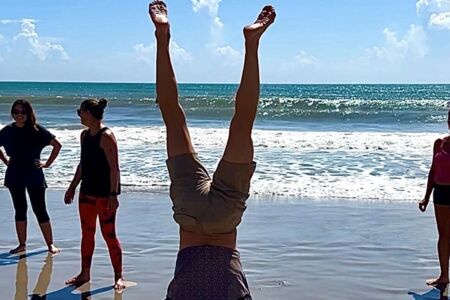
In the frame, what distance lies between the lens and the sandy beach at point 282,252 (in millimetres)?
5766

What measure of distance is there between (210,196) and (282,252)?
4.41 meters

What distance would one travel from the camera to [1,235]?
7.71 meters

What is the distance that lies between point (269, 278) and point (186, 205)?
3562 millimetres

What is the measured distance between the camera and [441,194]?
5883 mm

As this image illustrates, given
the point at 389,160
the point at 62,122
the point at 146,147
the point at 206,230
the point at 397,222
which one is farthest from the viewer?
the point at 62,122

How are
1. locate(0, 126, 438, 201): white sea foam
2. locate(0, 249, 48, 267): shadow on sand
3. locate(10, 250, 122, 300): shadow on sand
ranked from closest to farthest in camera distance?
locate(10, 250, 122, 300): shadow on sand < locate(0, 249, 48, 267): shadow on sand < locate(0, 126, 438, 201): white sea foam

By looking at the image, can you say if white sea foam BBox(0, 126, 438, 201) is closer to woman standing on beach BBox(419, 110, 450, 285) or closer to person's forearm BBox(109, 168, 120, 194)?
woman standing on beach BBox(419, 110, 450, 285)

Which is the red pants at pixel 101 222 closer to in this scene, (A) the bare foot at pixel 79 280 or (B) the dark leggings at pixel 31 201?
(A) the bare foot at pixel 79 280

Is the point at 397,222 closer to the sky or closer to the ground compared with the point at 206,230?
closer to the ground

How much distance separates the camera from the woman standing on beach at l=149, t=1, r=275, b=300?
2.64m

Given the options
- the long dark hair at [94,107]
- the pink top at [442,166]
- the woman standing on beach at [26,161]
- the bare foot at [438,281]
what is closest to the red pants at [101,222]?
the long dark hair at [94,107]

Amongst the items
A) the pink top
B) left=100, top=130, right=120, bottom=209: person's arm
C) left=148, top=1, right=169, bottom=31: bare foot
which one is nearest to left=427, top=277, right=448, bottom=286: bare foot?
the pink top

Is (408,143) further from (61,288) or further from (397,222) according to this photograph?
(61,288)

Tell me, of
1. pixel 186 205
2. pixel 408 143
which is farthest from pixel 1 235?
pixel 408 143
